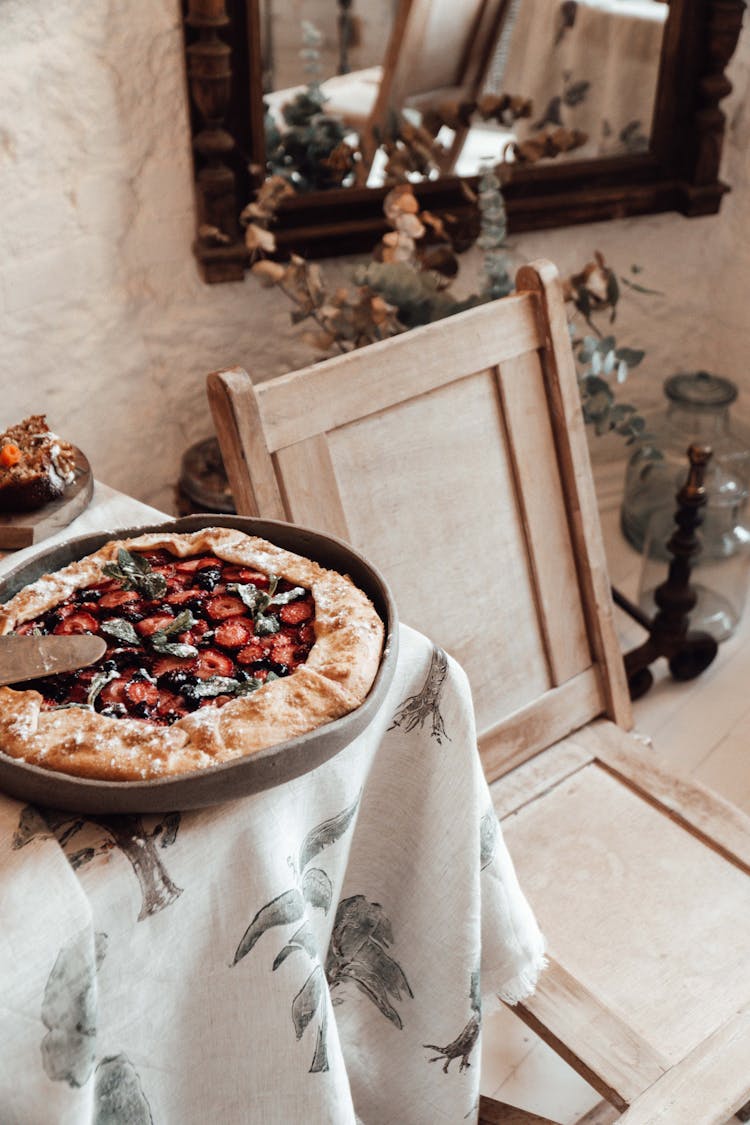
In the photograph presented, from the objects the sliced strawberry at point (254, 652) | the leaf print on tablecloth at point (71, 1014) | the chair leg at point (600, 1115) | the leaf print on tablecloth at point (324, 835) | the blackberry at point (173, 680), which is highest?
the blackberry at point (173, 680)

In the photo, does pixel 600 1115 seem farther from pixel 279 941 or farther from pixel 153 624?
pixel 153 624

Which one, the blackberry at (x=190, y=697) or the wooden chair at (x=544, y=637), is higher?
the blackberry at (x=190, y=697)

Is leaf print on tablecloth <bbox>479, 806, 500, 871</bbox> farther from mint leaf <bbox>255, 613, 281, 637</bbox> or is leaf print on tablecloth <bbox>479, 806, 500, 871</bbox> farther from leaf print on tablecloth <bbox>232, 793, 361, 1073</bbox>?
mint leaf <bbox>255, 613, 281, 637</bbox>

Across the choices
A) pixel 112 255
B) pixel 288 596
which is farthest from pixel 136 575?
pixel 112 255

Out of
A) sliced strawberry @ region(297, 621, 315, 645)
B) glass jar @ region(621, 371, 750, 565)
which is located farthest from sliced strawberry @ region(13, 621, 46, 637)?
glass jar @ region(621, 371, 750, 565)

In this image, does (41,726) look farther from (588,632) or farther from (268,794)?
(588,632)

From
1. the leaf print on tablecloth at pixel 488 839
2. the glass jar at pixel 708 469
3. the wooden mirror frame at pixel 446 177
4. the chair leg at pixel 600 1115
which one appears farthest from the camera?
the glass jar at pixel 708 469

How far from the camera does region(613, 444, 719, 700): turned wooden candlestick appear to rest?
2.05m

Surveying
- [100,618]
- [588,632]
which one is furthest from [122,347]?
[100,618]

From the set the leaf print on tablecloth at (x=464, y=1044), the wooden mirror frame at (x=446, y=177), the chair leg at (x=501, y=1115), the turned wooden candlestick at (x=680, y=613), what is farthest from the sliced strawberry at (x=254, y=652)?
the wooden mirror frame at (x=446, y=177)

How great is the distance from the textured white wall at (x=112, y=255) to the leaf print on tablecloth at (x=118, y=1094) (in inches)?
57.6

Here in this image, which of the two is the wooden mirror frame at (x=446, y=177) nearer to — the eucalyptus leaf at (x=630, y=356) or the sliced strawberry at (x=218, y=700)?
the eucalyptus leaf at (x=630, y=356)

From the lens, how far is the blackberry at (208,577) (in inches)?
39.0

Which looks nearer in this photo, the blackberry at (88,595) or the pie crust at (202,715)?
the pie crust at (202,715)
